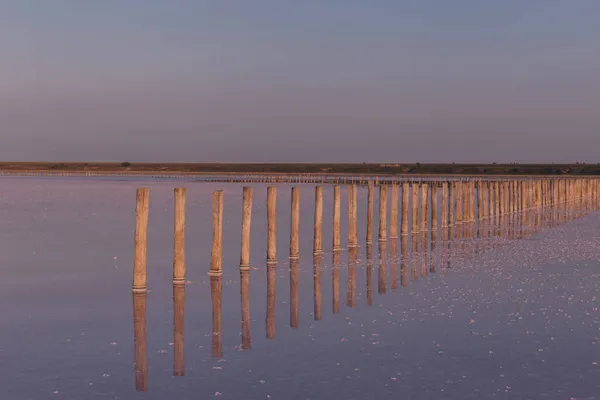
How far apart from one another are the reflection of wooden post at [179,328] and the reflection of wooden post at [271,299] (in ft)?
4.45

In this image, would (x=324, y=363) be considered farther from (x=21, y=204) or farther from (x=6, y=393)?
(x=21, y=204)

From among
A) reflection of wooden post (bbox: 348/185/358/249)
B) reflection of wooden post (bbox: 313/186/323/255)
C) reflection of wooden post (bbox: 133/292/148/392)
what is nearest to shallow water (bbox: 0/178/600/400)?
reflection of wooden post (bbox: 133/292/148/392)

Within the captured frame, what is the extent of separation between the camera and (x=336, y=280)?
17922 mm

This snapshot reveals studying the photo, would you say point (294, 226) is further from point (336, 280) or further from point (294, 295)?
point (294, 295)

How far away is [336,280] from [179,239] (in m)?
3.63

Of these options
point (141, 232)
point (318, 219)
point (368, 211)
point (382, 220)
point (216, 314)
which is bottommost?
point (216, 314)

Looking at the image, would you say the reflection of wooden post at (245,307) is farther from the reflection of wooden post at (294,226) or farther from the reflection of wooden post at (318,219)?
the reflection of wooden post at (318,219)

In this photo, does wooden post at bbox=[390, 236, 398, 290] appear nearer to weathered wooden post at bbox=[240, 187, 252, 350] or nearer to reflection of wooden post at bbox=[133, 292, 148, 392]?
weathered wooden post at bbox=[240, 187, 252, 350]

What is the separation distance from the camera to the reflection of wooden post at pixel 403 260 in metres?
17.9

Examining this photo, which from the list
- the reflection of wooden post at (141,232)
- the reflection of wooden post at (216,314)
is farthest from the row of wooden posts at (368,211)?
the reflection of wooden post at (216,314)

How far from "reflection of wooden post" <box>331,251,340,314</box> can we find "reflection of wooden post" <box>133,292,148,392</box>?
339 centimetres

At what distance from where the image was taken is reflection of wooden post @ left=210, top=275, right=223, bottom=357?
11352mm

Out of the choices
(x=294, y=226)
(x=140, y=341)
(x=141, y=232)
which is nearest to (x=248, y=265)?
(x=294, y=226)

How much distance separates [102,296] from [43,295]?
A: 1.28 metres
